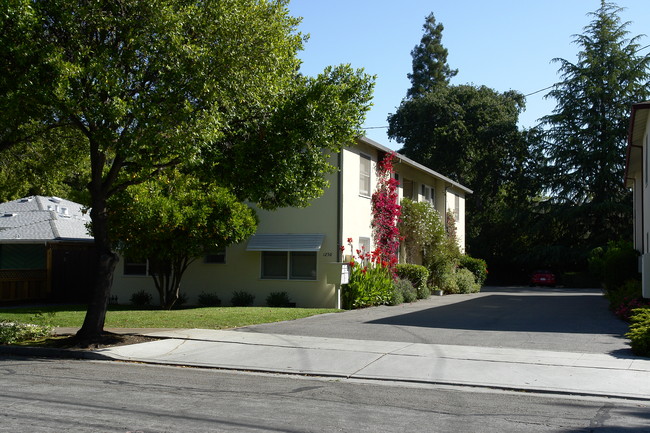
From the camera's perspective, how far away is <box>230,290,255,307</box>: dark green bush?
22234 mm

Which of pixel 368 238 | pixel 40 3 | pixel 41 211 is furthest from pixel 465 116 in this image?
pixel 40 3

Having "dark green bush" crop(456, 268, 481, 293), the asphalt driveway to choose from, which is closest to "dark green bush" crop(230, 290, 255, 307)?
the asphalt driveway

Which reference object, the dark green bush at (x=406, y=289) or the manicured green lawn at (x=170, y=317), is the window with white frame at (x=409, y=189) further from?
the manicured green lawn at (x=170, y=317)

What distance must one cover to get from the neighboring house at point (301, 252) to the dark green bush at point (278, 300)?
28 cm

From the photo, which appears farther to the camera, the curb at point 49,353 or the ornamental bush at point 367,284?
the ornamental bush at point 367,284

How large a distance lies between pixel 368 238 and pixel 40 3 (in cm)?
1461

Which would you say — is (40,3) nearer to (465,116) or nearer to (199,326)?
(199,326)

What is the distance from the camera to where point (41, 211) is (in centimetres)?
2714

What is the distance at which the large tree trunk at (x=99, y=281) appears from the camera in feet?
41.7

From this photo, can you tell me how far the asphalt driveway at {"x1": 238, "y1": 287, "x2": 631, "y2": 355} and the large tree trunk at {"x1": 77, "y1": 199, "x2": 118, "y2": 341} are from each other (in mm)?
3302

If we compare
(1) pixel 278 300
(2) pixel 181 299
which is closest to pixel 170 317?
(1) pixel 278 300

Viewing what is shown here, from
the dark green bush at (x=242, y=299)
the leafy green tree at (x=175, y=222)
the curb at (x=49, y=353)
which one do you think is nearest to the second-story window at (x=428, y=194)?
the dark green bush at (x=242, y=299)

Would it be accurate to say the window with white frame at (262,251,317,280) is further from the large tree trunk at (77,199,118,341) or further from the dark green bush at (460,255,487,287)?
the dark green bush at (460,255,487,287)

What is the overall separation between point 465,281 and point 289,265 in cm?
1342
